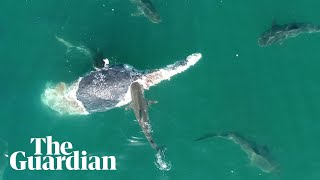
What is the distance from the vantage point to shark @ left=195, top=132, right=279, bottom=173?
116ft

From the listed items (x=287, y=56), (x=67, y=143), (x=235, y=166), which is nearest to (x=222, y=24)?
(x=287, y=56)

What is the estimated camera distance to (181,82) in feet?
120

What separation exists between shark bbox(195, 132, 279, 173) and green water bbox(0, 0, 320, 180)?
0.33m

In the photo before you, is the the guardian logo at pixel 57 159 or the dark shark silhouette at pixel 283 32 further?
the dark shark silhouette at pixel 283 32

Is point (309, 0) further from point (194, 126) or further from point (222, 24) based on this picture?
point (194, 126)

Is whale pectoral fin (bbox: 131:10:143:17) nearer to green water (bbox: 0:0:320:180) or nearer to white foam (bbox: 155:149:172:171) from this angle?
green water (bbox: 0:0:320:180)

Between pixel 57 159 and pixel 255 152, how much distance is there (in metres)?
10.9

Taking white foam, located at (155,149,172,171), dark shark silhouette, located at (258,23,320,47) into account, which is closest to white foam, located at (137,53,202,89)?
white foam, located at (155,149,172,171)

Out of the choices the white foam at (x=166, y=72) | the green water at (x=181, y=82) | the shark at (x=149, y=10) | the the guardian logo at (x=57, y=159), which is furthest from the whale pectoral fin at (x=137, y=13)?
the the guardian logo at (x=57, y=159)

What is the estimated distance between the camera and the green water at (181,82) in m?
35.8

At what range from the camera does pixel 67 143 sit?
36.2 m

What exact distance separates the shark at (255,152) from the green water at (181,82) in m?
0.33

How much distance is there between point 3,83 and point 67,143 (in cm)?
502

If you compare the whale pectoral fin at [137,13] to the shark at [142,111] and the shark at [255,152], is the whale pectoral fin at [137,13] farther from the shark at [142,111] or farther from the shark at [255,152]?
the shark at [255,152]
